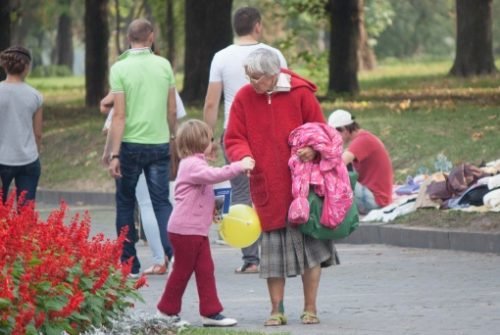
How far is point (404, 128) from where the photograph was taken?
72.9 feet

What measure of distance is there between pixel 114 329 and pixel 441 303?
9.75ft

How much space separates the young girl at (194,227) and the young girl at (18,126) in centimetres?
329

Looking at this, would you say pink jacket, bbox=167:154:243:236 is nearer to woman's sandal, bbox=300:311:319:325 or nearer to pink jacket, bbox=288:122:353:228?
pink jacket, bbox=288:122:353:228

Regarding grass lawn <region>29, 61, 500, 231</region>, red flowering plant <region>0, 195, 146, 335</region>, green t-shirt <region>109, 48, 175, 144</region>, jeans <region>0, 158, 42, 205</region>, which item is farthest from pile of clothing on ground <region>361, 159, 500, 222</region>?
red flowering plant <region>0, 195, 146, 335</region>

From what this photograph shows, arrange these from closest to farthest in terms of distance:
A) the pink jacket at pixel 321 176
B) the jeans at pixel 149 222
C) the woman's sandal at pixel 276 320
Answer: the pink jacket at pixel 321 176, the woman's sandal at pixel 276 320, the jeans at pixel 149 222

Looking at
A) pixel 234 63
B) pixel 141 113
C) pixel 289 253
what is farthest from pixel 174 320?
pixel 234 63

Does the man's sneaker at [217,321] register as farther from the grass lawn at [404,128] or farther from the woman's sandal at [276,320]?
the grass lawn at [404,128]

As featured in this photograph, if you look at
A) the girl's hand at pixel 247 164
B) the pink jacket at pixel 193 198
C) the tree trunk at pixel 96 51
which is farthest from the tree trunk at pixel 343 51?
the girl's hand at pixel 247 164

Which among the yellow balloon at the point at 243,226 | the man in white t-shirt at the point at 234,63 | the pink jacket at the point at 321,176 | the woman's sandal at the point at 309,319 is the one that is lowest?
the woman's sandal at the point at 309,319

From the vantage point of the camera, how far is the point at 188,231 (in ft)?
32.4

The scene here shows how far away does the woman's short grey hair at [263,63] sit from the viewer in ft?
31.7

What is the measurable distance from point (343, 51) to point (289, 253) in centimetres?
2296

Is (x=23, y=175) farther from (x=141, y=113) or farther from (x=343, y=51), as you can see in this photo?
(x=343, y=51)

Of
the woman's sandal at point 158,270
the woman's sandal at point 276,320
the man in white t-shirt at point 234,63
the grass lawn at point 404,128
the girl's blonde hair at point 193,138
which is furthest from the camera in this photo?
the grass lawn at point 404,128
